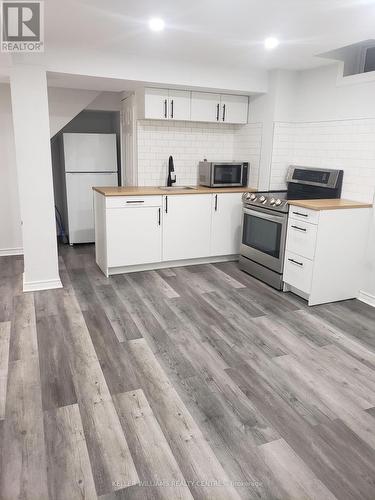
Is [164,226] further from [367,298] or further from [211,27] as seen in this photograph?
[367,298]

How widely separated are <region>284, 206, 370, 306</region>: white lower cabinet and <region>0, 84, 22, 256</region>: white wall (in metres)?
3.44

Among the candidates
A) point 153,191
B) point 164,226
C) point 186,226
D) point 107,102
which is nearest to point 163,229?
point 164,226

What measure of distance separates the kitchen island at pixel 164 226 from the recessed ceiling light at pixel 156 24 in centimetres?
165

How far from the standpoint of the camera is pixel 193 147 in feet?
16.7

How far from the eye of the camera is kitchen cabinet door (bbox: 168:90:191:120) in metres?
4.51

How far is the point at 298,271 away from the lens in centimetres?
370

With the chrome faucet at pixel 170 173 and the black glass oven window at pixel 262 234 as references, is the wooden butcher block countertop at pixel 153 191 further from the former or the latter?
the black glass oven window at pixel 262 234

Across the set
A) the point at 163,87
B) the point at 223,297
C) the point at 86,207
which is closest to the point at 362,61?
the point at 163,87

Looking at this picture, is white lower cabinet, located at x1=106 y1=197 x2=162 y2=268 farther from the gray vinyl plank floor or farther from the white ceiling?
the white ceiling

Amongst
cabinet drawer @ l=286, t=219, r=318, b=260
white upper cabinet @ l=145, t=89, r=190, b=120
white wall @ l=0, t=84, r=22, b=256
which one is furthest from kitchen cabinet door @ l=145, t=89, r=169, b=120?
cabinet drawer @ l=286, t=219, r=318, b=260

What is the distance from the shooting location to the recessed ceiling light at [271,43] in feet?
10.5

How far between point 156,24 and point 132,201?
70.7 inches
